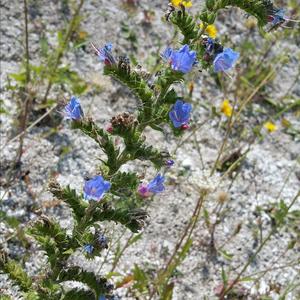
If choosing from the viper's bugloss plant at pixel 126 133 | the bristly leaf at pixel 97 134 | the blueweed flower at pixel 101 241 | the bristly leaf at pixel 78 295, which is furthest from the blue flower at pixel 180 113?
the bristly leaf at pixel 78 295

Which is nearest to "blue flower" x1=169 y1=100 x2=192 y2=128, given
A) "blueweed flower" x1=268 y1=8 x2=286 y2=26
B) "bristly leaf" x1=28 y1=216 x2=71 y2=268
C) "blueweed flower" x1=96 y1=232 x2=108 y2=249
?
"blueweed flower" x1=268 y1=8 x2=286 y2=26

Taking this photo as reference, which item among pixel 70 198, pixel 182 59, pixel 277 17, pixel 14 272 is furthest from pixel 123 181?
pixel 277 17

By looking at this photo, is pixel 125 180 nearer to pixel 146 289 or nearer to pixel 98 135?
pixel 98 135

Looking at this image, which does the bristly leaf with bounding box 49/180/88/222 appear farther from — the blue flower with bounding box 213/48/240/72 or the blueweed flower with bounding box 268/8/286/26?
the blueweed flower with bounding box 268/8/286/26

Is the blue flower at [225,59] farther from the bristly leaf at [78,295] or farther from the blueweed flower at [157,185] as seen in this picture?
the bristly leaf at [78,295]

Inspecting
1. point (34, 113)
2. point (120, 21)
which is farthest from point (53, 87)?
point (120, 21)

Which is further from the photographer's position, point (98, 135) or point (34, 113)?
point (34, 113)

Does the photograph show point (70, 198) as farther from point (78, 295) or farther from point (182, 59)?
point (182, 59)
